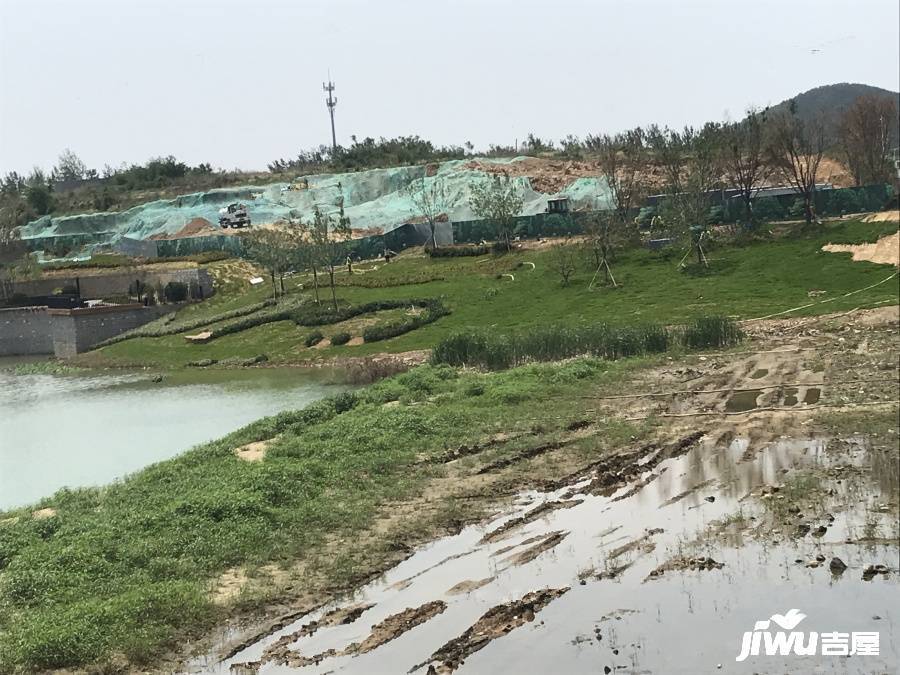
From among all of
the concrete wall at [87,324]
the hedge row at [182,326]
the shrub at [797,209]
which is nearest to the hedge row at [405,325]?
the hedge row at [182,326]

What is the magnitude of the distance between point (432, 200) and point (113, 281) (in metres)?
22.0

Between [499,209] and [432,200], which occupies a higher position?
[432,200]

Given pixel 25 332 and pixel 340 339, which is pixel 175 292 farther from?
pixel 340 339

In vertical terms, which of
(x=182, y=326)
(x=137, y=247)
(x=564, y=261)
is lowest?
(x=182, y=326)

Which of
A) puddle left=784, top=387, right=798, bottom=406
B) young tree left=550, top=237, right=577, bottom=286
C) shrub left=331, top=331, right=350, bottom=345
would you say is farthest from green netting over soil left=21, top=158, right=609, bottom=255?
puddle left=784, top=387, right=798, bottom=406

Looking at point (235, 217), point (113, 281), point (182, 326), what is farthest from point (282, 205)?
point (182, 326)

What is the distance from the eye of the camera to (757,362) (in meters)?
21.8

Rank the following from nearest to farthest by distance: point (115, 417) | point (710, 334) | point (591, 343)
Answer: point (710, 334)
point (591, 343)
point (115, 417)

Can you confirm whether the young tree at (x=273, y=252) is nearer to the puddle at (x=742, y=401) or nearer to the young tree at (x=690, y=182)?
the young tree at (x=690, y=182)

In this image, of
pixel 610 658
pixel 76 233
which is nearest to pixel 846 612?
pixel 610 658

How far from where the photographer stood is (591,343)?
24734 millimetres

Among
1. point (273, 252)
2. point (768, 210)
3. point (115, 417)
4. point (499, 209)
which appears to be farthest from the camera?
point (499, 209)

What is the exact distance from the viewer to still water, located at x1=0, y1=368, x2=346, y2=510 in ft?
65.1

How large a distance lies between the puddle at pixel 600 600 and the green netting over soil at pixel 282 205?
5382 cm
